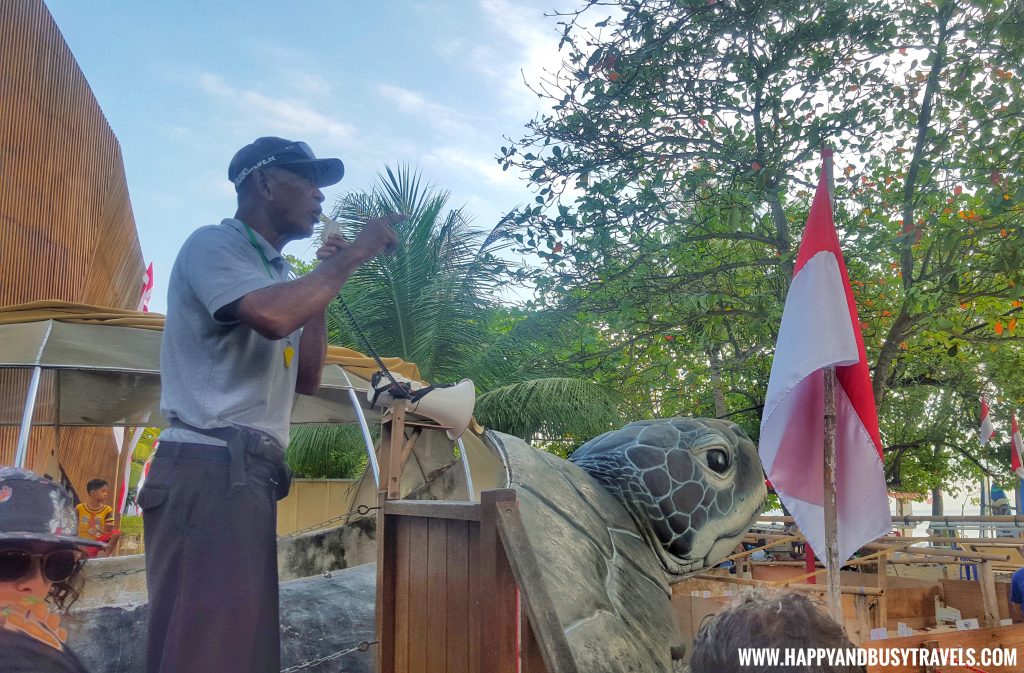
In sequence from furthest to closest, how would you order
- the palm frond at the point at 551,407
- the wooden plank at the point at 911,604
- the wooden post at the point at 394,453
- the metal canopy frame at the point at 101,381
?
the palm frond at the point at 551,407 < the wooden plank at the point at 911,604 < the metal canopy frame at the point at 101,381 < the wooden post at the point at 394,453

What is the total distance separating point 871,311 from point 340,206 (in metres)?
7.27

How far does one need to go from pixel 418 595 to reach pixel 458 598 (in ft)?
0.78

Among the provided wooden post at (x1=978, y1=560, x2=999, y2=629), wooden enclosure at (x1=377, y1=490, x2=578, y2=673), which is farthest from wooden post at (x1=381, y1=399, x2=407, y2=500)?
wooden post at (x1=978, y1=560, x2=999, y2=629)

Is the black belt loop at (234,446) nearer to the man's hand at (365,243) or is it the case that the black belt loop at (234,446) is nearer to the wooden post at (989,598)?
the man's hand at (365,243)

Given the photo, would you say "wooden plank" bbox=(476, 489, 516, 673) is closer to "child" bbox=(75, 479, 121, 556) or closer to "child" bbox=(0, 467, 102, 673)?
"child" bbox=(0, 467, 102, 673)

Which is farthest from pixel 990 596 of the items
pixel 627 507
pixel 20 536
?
pixel 20 536

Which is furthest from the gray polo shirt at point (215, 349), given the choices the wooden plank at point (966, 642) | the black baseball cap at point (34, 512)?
the wooden plank at point (966, 642)

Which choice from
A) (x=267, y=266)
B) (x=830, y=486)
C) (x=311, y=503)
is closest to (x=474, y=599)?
(x=267, y=266)

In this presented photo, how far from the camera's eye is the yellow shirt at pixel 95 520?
530 centimetres

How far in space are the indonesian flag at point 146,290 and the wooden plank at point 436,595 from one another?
10947mm

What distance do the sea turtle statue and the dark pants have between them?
0.65m

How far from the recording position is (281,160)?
5.62 ft

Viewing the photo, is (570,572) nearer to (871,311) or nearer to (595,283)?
(595,283)

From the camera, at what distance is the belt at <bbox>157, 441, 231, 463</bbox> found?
151cm
